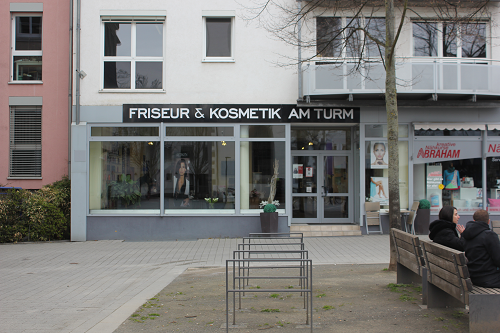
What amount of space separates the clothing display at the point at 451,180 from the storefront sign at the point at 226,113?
390 cm

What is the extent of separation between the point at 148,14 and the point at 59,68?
11.8ft

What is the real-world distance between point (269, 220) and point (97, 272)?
5.38 m

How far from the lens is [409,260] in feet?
19.9

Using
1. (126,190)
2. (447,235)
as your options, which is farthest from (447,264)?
(126,190)

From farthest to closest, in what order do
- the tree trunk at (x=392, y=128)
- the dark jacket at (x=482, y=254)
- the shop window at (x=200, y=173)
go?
the shop window at (x=200, y=173)
the tree trunk at (x=392, y=128)
the dark jacket at (x=482, y=254)

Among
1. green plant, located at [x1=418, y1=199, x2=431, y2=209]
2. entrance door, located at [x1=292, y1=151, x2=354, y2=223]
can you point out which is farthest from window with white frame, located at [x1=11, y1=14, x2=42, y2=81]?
green plant, located at [x1=418, y1=199, x2=431, y2=209]

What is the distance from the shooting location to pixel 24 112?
13758mm

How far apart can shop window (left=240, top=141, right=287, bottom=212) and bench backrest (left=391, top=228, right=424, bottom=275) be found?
637 centimetres

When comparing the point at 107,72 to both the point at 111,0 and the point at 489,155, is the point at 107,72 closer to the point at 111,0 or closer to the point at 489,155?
the point at 111,0

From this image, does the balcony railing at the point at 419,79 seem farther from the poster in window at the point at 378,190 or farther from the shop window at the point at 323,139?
the poster in window at the point at 378,190

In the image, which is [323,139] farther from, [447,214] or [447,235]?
[447,235]

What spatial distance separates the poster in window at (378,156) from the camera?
13.2m

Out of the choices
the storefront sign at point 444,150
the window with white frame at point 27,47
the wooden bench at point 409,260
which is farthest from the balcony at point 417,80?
the window with white frame at point 27,47

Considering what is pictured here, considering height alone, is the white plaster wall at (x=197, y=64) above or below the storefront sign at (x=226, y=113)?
above
